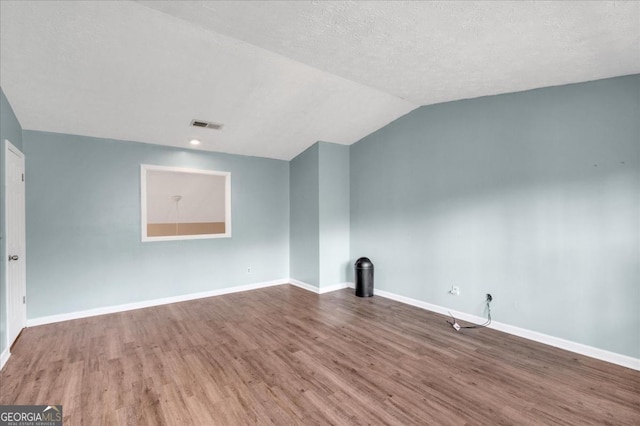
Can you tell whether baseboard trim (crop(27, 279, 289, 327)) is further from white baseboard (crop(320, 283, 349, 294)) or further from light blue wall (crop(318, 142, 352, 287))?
light blue wall (crop(318, 142, 352, 287))

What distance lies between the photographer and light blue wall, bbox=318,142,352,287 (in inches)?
202

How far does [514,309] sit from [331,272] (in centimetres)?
273

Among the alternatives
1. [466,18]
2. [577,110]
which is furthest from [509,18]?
[577,110]

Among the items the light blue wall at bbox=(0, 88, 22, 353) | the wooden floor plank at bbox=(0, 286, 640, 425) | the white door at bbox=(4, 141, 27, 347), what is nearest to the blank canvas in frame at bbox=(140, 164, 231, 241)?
the white door at bbox=(4, 141, 27, 347)

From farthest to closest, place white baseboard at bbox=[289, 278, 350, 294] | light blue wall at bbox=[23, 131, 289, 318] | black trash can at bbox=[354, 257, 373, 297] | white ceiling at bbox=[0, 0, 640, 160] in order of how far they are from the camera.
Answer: white baseboard at bbox=[289, 278, 350, 294] → black trash can at bbox=[354, 257, 373, 297] → light blue wall at bbox=[23, 131, 289, 318] → white ceiling at bbox=[0, 0, 640, 160]

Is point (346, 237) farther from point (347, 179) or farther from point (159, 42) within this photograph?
point (159, 42)

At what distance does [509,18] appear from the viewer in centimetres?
204

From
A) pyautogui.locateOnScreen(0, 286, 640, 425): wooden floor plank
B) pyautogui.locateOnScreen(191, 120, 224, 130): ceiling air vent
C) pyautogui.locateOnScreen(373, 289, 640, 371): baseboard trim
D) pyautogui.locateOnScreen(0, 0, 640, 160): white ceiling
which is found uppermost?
pyautogui.locateOnScreen(0, 0, 640, 160): white ceiling

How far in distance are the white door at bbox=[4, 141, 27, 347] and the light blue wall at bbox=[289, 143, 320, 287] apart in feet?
12.2

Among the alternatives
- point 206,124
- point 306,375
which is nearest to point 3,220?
point 206,124

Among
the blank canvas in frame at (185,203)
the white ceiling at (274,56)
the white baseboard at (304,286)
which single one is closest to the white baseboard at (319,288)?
the white baseboard at (304,286)

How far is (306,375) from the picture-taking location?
257cm

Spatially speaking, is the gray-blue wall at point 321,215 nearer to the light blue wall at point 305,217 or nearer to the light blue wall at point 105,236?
the light blue wall at point 305,217

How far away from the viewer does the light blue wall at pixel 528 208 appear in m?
2.76
